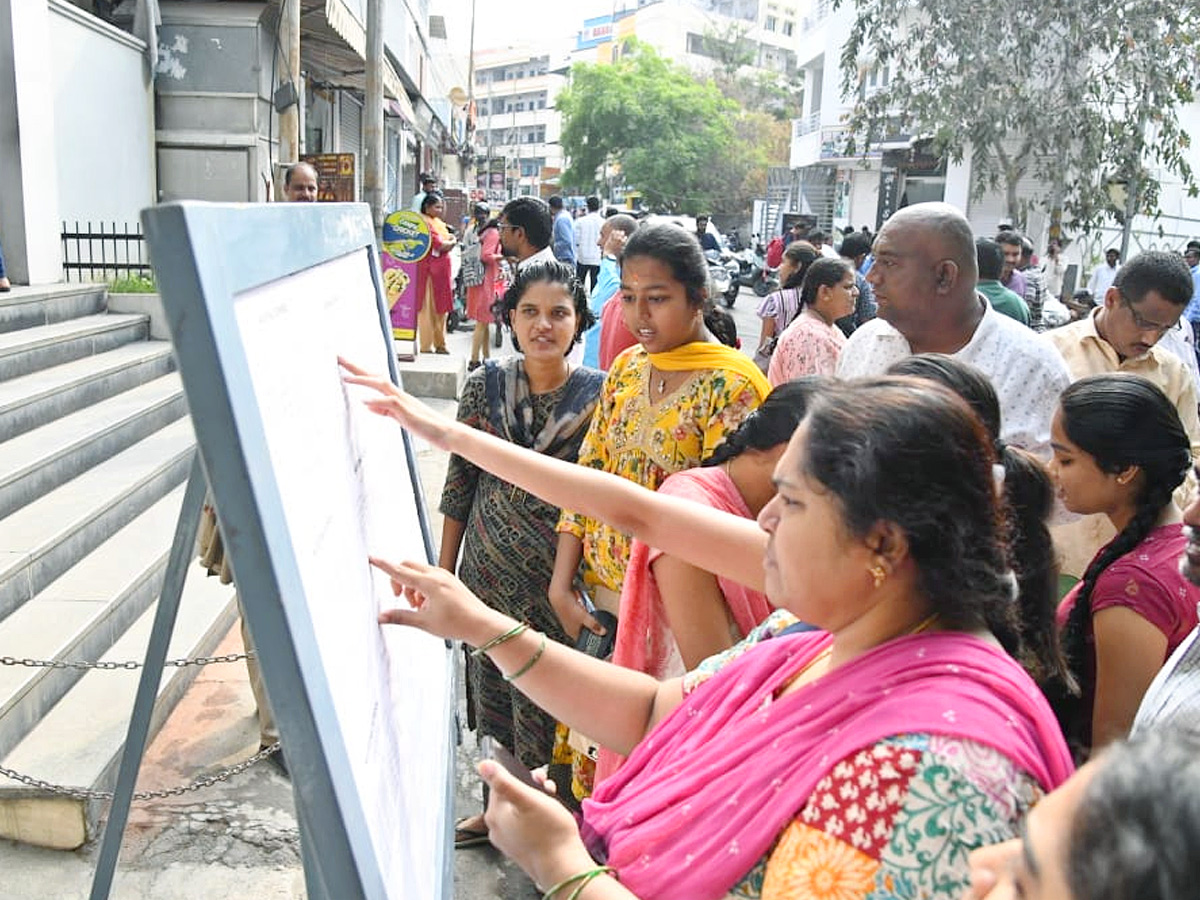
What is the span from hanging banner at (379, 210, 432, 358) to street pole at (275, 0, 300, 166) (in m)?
1.01

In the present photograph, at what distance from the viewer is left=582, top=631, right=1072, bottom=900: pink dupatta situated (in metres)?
1.00

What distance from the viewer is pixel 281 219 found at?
1038 mm

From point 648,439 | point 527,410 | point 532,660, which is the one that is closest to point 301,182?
point 527,410

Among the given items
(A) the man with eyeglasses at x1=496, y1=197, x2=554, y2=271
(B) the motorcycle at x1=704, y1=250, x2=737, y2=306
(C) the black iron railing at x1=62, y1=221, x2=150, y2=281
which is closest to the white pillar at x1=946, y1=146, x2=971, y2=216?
(B) the motorcycle at x1=704, y1=250, x2=737, y2=306

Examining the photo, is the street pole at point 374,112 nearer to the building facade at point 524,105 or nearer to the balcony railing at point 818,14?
the balcony railing at point 818,14

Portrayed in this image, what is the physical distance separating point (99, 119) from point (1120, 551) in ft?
30.6

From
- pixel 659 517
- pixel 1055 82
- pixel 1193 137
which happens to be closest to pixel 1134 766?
pixel 659 517

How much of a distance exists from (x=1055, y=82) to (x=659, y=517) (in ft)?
52.6

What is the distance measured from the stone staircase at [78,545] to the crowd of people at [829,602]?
119cm

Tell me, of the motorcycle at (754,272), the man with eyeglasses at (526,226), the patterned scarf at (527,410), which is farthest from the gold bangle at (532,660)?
the motorcycle at (754,272)

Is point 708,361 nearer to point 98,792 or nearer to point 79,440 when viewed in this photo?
point 98,792

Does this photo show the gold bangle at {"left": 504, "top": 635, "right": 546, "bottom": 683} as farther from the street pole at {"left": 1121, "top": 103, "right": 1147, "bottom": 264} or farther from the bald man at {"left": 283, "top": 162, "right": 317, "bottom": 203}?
the street pole at {"left": 1121, "top": 103, "right": 1147, "bottom": 264}

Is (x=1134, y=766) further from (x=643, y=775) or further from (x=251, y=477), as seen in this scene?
(x=643, y=775)

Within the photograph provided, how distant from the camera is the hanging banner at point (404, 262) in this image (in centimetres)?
883
